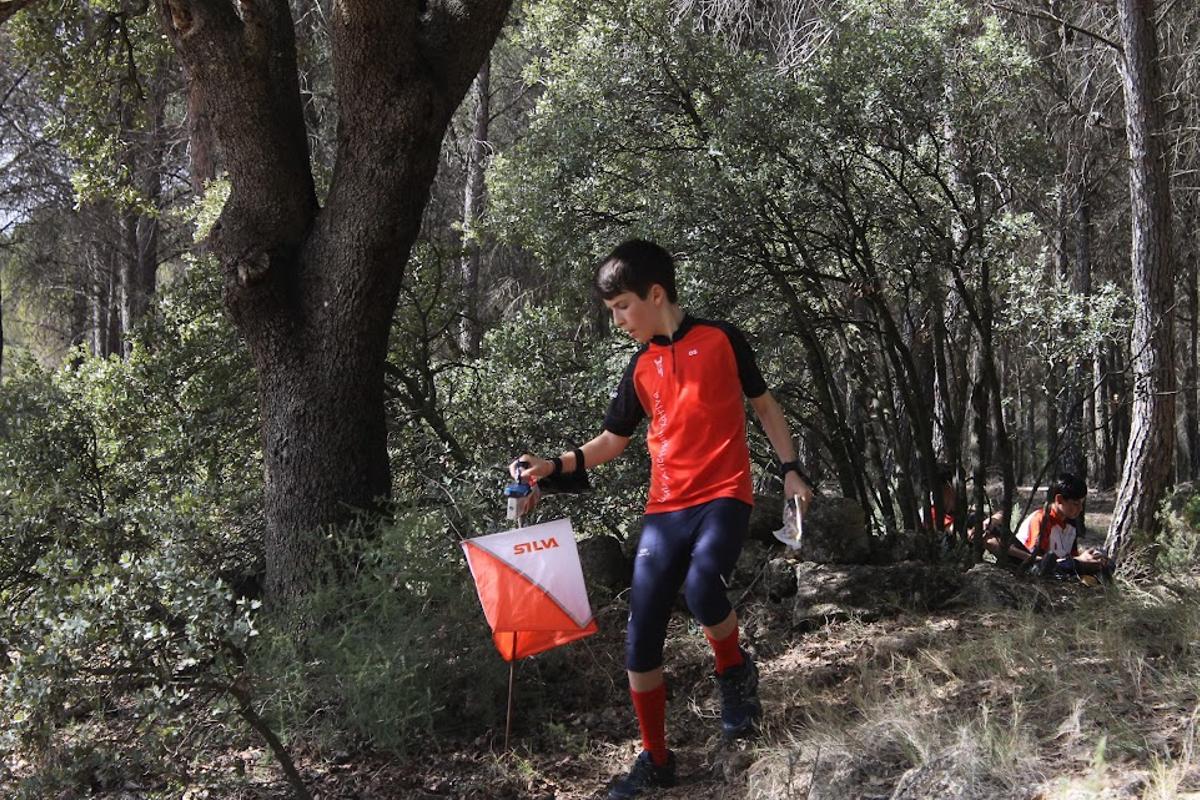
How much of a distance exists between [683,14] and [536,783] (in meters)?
5.47

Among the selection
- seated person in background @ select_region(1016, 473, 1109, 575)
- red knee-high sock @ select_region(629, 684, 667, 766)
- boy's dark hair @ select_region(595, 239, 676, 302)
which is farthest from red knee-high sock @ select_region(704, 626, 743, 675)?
seated person in background @ select_region(1016, 473, 1109, 575)

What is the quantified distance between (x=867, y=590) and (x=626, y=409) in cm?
206

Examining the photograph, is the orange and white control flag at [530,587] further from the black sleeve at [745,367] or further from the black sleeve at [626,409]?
the black sleeve at [745,367]

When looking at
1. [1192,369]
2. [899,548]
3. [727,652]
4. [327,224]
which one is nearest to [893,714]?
[727,652]

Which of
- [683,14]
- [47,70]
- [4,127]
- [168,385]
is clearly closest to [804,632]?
[168,385]

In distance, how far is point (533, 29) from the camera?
827cm

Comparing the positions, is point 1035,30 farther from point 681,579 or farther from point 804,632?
point 681,579

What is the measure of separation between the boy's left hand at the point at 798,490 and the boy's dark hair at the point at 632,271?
83 centimetres

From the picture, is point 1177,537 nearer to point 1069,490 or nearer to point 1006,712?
point 1069,490

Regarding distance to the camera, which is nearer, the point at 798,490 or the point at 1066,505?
the point at 798,490

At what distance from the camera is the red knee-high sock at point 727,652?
141 inches

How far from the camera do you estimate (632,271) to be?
11.9 ft

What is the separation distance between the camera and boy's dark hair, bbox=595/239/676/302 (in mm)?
3633

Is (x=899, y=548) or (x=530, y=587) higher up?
(x=530, y=587)
